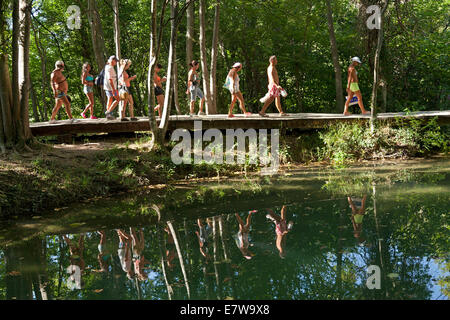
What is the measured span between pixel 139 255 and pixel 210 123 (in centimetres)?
820

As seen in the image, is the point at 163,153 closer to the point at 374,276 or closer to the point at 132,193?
the point at 132,193

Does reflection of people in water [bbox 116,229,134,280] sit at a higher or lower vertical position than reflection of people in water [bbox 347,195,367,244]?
lower

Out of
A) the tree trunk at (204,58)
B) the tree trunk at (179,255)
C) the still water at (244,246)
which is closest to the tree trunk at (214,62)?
the tree trunk at (204,58)

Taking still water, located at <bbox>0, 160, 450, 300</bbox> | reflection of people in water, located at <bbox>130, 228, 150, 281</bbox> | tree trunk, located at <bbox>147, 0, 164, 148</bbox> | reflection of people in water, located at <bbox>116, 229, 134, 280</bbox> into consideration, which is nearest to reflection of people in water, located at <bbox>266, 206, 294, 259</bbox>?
still water, located at <bbox>0, 160, 450, 300</bbox>

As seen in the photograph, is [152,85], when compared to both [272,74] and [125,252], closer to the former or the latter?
[272,74]

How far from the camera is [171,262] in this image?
6.25 metres

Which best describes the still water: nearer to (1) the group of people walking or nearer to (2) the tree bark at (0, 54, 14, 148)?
(2) the tree bark at (0, 54, 14, 148)

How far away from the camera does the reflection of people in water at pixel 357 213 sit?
6.86m

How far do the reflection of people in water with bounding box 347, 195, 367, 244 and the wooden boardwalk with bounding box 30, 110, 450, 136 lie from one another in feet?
18.6

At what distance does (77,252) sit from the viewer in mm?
6988

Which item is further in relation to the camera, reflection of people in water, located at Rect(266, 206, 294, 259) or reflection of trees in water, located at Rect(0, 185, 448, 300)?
reflection of people in water, located at Rect(266, 206, 294, 259)

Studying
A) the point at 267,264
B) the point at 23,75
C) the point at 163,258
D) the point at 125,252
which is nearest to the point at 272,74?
the point at 23,75

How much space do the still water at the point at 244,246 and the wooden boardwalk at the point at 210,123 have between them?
3.54 meters

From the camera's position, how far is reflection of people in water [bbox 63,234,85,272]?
648 centimetres
